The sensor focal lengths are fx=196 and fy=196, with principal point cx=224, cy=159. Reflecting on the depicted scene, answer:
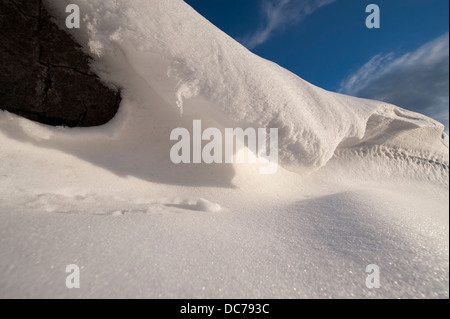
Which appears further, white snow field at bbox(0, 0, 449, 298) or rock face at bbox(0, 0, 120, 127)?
rock face at bbox(0, 0, 120, 127)

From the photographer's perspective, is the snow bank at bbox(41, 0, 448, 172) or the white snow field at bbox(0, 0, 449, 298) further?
the snow bank at bbox(41, 0, 448, 172)

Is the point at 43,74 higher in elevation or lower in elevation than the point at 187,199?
higher

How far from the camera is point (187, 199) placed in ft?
3.62

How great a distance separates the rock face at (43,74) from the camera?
3.34 ft

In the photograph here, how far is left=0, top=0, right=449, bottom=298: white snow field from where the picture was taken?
54 cm

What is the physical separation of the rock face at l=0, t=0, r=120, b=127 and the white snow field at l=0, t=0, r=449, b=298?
Result: 8 cm

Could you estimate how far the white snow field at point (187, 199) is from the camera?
1.76 ft

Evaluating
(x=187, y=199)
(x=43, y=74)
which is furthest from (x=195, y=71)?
(x=43, y=74)

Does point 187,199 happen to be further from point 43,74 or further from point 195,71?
point 43,74

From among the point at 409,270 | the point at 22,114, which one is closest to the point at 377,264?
the point at 409,270

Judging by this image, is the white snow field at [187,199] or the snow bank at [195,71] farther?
the snow bank at [195,71]

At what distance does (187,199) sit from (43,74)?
1.06m

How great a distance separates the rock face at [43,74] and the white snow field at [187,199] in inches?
3.1
